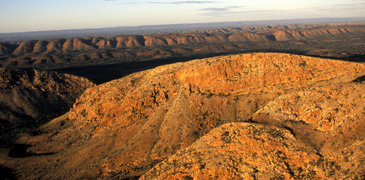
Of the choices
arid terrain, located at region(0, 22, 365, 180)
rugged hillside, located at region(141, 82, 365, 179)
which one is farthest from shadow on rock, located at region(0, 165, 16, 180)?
rugged hillside, located at region(141, 82, 365, 179)

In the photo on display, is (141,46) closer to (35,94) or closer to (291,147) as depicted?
(35,94)

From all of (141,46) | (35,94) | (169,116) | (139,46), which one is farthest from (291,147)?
(141,46)

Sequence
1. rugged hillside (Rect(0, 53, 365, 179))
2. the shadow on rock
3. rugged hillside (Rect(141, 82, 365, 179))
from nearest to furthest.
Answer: rugged hillside (Rect(141, 82, 365, 179))
rugged hillside (Rect(0, 53, 365, 179))
the shadow on rock

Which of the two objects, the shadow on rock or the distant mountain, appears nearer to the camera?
the shadow on rock

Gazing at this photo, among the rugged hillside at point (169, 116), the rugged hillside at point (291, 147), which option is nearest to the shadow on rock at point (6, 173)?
the rugged hillside at point (169, 116)

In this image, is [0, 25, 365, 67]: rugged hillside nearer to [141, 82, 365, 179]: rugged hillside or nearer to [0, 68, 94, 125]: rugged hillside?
[0, 68, 94, 125]: rugged hillside

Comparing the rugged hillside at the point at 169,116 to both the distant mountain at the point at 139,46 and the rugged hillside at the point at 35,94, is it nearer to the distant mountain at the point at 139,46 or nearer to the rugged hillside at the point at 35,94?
the rugged hillside at the point at 35,94

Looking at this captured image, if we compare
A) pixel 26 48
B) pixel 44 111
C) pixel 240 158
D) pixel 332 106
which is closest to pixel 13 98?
pixel 44 111
